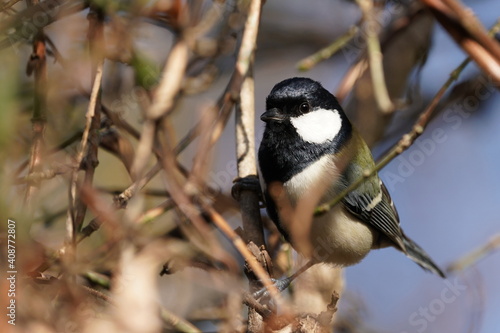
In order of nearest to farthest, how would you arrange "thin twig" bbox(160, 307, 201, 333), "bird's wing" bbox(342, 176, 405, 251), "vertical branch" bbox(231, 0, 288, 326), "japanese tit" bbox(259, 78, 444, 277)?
1. "thin twig" bbox(160, 307, 201, 333)
2. "vertical branch" bbox(231, 0, 288, 326)
3. "japanese tit" bbox(259, 78, 444, 277)
4. "bird's wing" bbox(342, 176, 405, 251)

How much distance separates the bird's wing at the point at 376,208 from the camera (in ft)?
8.02

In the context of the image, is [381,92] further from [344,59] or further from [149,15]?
[344,59]

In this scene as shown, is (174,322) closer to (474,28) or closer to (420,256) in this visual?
(474,28)

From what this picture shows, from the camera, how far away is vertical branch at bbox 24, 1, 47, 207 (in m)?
1.61

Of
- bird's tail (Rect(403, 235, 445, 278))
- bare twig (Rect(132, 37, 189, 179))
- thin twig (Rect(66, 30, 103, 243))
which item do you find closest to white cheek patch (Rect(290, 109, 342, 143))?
bare twig (Rect(132, 37, 189, 179))

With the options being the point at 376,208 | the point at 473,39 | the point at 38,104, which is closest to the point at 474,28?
the point at 473,39

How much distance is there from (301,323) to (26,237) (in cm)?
67

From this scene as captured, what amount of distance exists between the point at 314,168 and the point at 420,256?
77cm

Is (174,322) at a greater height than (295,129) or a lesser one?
lesser

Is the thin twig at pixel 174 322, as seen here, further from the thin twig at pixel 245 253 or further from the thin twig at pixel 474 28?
the thin twig at pixel 474 28

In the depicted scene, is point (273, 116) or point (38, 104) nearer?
point (38, 104)

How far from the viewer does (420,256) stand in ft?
8.98

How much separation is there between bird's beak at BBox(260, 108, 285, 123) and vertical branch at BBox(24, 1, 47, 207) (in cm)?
81

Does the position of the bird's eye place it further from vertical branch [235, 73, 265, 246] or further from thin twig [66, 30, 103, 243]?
thin twig [66, 30, 103, 243]
